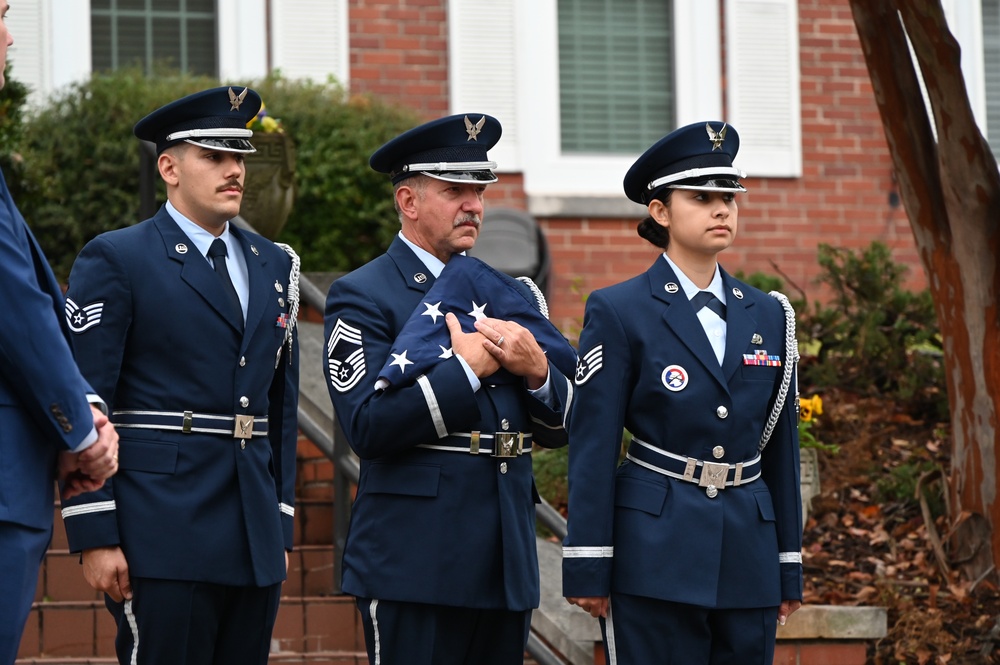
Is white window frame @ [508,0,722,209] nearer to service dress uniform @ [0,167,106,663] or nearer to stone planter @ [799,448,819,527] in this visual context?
stone planter @ [799,448,819,527]

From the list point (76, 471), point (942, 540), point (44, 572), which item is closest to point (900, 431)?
point (942, 540)

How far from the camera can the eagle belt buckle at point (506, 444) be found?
164 inches

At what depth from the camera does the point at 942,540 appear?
671cm

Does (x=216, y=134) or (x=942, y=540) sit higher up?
(x=216, y=134)

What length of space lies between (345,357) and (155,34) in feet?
23.1

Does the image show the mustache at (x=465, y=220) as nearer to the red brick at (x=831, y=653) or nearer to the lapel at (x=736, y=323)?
the lapel at (x=736, y=323)

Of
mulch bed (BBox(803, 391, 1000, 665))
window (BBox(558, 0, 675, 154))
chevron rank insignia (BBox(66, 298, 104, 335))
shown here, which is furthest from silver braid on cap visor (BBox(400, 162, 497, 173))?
window (BBox(558, 0, 675, 154))

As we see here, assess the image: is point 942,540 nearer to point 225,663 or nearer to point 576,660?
point 576,660

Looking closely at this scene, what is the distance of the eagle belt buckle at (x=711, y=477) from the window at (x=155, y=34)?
7.05 metres

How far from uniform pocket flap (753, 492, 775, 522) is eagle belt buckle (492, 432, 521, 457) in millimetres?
646

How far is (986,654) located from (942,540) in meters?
0.79

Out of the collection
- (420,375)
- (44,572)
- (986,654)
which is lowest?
(986,654)

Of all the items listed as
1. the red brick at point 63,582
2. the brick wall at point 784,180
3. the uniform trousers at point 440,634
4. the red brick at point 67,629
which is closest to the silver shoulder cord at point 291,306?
the uniform trousers at point 440,634

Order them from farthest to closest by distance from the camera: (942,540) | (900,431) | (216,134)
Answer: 1. (900,431)
2. (942,540)
3. (216,134)
